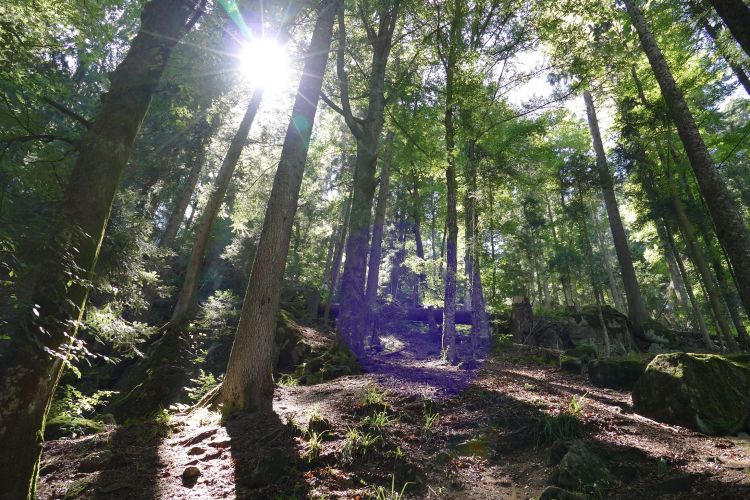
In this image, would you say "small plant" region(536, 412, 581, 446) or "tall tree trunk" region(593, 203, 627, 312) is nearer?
"small plant" region(536, 412, 581, 446)

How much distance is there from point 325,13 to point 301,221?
54.2 ft

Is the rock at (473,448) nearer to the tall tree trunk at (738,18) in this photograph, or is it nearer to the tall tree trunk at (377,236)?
the tall tree trunk at (738,18)

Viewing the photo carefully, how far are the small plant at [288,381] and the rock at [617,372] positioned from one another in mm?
7070

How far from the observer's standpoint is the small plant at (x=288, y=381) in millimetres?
8331

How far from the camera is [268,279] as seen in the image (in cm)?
598

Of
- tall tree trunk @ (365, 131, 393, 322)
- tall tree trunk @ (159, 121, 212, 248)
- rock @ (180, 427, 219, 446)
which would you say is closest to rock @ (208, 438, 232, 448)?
rock @ (180, 427, 219, 446)

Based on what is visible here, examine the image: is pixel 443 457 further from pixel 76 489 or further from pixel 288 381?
pixel 288 381

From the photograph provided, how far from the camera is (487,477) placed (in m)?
4.00

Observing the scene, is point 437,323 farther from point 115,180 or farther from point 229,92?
point 115,180

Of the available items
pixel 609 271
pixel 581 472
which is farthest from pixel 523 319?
pixel 581 472

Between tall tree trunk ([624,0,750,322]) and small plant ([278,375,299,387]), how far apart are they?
8.74 m

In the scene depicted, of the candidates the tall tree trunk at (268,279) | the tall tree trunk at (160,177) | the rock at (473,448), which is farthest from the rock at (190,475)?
the tall tree trunk at (160,177)

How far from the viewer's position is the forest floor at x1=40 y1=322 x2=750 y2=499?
3.47 metres

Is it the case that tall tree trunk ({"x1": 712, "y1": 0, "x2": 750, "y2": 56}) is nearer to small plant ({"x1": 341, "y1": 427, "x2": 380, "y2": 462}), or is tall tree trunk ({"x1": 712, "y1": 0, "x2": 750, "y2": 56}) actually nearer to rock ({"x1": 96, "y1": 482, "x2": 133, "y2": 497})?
small plant ({"x1": 341, "y1": 427, "x2": 380, "y2": 462})
